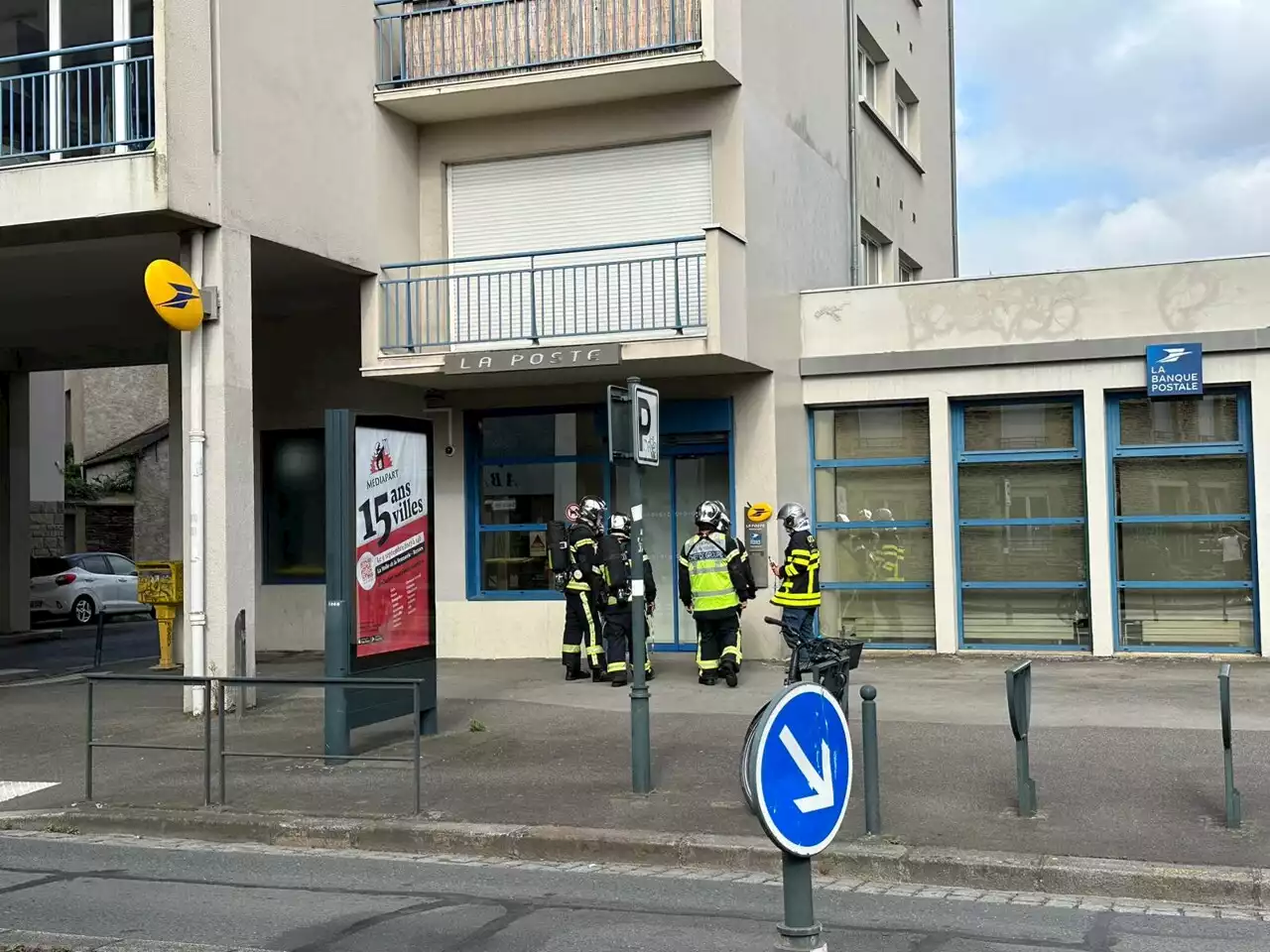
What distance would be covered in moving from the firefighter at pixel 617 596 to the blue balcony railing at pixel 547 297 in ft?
8.05

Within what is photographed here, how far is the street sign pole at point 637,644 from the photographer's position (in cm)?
869

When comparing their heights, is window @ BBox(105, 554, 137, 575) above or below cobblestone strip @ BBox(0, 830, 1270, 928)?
above

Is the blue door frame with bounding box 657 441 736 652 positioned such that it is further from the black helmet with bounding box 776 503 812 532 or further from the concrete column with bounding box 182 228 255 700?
the concrete column with bounding box 182 228 255 700

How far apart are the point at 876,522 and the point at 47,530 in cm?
2088

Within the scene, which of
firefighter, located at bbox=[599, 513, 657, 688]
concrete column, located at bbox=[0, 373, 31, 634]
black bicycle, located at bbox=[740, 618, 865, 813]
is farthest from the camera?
concrete column, located at bbox=[0, 373, 31, 634]

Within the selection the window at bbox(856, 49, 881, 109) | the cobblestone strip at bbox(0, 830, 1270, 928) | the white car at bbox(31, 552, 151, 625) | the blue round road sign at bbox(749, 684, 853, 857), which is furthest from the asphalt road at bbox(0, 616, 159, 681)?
the blue round road sign at bbox(749, 684, 853, 857)

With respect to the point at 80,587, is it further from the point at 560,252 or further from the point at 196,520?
the point at 560,252

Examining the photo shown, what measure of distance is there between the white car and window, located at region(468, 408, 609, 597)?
1234cm

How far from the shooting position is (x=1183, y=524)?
1527 centimetres

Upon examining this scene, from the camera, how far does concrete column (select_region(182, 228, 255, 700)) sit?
12750mm

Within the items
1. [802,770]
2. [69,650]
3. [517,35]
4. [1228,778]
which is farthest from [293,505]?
[802,770]

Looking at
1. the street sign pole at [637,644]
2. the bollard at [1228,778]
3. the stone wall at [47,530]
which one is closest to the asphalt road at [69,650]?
the stone wall at [47,530]

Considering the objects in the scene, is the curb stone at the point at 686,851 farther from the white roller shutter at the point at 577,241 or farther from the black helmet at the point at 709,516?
the white roller shutter at the point at 577,241

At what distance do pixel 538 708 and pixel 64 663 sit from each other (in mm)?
9122
